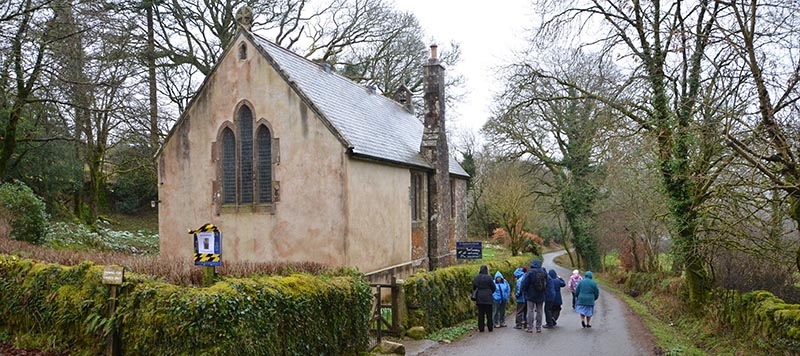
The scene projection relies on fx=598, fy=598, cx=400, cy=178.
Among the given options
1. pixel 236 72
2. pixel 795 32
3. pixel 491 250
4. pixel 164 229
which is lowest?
pixel 491 250

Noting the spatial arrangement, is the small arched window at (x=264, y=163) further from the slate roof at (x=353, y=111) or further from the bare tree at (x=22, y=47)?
the bare tree at (x=22, y=47)

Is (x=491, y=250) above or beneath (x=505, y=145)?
beneath

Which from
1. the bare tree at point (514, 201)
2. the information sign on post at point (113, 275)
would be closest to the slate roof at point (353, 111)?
the information sign on post at point (113, 275)

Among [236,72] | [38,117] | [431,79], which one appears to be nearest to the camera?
[236,72]

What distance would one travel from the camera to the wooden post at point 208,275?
27.7ft

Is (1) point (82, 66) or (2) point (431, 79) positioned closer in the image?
(1) point (82, 66)

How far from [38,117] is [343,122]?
39.5 ft

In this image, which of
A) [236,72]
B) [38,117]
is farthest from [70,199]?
[236,72]

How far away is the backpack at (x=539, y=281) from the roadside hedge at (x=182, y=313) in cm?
554

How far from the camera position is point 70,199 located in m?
33.9

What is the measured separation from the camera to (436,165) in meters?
22.9

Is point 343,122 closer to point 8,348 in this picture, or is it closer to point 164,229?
point 164,229

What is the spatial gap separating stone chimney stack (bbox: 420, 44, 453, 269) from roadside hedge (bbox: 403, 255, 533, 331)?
492cm

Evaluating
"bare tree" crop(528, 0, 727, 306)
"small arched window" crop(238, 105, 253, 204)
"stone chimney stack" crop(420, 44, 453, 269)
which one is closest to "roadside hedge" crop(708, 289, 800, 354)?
"bare tree" crop(528, 0, 727, 306)
